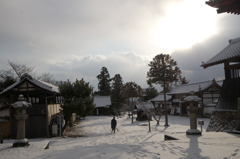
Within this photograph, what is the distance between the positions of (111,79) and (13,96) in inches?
1950

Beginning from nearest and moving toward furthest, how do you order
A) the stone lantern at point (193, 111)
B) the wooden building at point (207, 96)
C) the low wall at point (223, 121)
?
the stone lantern at point (193, 111) → the low wall at point (223, 121) → the wooden building at point (207, 96)

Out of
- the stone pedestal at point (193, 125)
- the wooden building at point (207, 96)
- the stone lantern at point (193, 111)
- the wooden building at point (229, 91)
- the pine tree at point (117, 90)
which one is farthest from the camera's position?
the pine tree at point (117, 90)

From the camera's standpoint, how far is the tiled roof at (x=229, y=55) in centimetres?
1346

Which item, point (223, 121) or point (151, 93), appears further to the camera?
point (151, 93)

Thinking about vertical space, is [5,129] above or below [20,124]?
below

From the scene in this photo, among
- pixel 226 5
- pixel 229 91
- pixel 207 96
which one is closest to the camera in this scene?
pixel 226 5

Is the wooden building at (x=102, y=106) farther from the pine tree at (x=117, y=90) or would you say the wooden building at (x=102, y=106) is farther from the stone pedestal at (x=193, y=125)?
the stone pedestal at (x=193, y=125)


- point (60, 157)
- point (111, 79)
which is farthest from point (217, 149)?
point (111, 79)

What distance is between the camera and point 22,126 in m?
10.2

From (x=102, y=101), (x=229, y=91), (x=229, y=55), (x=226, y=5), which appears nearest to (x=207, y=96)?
(x=229, y=91)

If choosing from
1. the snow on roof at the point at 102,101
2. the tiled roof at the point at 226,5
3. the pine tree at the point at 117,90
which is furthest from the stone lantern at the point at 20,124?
the pine tree at the point at 117,90

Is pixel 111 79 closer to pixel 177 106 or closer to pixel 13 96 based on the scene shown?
pixel 177 106

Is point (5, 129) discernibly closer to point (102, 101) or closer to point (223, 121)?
point (223, 121)

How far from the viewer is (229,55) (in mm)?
13852
